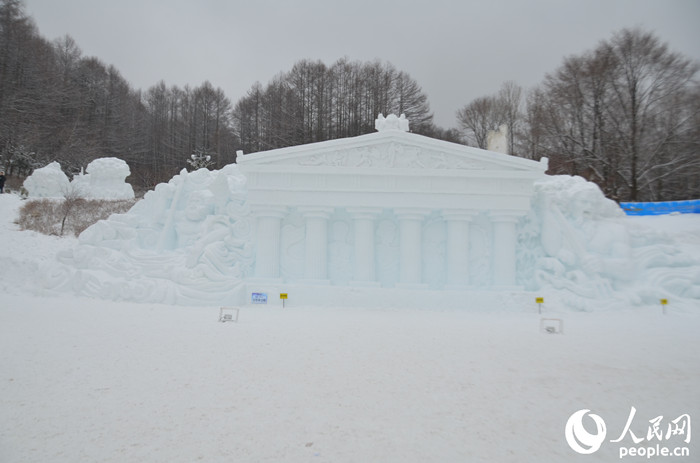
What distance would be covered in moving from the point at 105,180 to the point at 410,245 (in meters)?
18.0

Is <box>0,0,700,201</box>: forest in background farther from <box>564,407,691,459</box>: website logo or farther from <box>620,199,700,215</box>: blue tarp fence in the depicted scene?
<box>564,407,691,459</box>: website logo

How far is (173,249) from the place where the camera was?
12352mm

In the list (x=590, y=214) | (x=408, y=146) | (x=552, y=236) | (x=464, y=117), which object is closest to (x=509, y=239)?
(x=552, y=236)

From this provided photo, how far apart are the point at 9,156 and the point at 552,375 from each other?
113ft

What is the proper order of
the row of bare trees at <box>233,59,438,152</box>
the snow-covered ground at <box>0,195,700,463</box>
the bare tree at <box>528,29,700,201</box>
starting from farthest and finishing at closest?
the row of bare trees at <box>233,59,438,152</box> → the bare tree at <box>528,29,700,201</box> → the snow-covered ground at <box>0,195,700,463</box>

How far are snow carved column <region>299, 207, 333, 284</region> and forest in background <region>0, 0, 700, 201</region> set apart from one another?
18.7 m

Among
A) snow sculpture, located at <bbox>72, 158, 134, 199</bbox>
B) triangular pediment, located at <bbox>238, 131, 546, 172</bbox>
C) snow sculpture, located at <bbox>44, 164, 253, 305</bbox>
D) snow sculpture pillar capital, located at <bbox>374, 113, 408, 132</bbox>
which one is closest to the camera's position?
snow sculpture, located at <bbox>44, 164, 253, 305</bbox>

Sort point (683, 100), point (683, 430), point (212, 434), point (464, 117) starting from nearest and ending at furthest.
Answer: point (212, 434) < point (683, 430) < point (683, 100) < point (464, 117)

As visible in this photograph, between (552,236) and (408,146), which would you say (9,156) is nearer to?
(408,146)

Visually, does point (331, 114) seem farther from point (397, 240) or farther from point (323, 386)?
point (323, 386)

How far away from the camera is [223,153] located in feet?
109

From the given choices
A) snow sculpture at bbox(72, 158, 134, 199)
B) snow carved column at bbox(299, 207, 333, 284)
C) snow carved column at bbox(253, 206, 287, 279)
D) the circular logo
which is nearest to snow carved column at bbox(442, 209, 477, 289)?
snow carved column at bbox(299, 207, 333, 284)

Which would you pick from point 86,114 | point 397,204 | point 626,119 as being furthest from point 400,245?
point 86,114

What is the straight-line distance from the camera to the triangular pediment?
1132 cm
